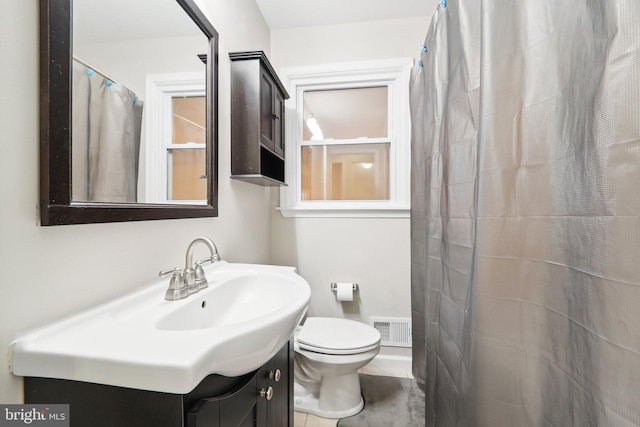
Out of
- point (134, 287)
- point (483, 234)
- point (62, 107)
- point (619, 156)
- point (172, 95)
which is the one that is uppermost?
point (172, 95)

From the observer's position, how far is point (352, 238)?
6.23ft

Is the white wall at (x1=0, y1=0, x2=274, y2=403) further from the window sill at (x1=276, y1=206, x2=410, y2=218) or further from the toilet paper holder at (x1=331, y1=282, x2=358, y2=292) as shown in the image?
the toilet paper holder at (x1=331, y1=282, x2=358, y2=292)

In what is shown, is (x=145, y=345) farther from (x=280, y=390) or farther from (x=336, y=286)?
(x=336, y=286)

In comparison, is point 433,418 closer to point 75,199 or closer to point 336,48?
point 75,199

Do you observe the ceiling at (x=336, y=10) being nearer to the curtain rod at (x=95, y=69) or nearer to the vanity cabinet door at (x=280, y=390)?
the curtain rod at (x=95, y=69)

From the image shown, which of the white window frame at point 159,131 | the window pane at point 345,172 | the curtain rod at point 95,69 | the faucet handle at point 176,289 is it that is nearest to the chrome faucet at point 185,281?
the faucet handle at point 176,289

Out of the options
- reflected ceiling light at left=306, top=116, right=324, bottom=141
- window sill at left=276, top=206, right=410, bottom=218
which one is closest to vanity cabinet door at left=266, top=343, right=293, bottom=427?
window sill at left=276, top=206, right=410, bottom=218

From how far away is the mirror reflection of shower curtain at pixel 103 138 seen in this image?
1.94 ft

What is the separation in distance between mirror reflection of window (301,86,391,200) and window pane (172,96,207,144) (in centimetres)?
99

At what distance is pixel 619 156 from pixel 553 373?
18.0 inches

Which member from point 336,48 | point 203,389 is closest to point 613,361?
point 203,389

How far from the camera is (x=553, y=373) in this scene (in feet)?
1.84

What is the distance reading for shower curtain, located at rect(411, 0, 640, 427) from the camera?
427 millimetres

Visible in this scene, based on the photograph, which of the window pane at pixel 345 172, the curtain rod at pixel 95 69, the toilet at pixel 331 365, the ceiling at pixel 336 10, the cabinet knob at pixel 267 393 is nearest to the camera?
the curtain rod at pixel 95 69
